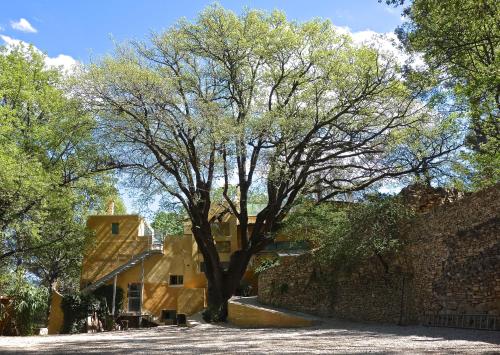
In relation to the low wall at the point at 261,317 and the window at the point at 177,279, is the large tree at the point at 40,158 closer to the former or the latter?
the window at the point at 177,279

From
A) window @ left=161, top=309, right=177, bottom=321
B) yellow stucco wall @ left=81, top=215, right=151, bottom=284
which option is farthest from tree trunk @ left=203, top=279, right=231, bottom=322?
yellow stucco wall @ left=81, top=215, right=151, bottom=284

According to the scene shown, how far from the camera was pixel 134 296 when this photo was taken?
33.0 m

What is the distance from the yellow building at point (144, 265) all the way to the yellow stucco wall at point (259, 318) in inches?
386

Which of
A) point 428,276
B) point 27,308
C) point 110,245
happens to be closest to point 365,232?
point 428,276

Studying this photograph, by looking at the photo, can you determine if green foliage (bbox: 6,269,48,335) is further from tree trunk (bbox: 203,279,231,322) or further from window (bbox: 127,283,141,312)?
tree trunk (bbox: 203,279,231,322)

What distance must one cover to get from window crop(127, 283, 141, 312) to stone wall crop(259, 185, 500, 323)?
46.8 ft

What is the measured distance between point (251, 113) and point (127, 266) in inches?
518

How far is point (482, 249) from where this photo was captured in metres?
13.4

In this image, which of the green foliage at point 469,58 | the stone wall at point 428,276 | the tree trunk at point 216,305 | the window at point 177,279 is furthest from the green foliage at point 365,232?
the window at point 177,279

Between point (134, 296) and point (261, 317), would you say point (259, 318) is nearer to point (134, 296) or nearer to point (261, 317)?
point (261, 317)

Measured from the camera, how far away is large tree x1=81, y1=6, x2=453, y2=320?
845 inches

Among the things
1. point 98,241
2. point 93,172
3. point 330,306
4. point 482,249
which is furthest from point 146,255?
point 482,249

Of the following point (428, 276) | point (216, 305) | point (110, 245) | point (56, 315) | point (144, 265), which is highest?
point (110, 245)

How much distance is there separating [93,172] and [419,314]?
51.7ft
